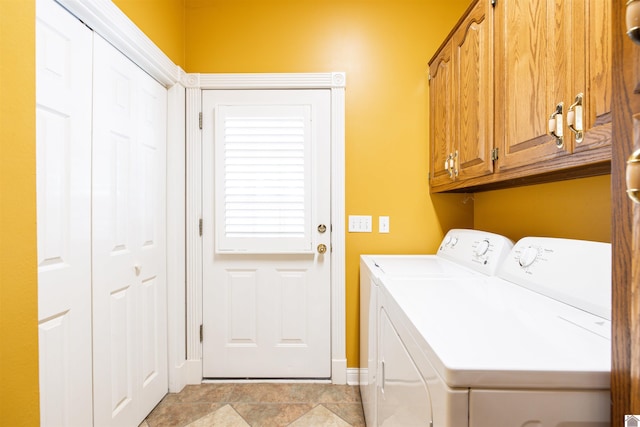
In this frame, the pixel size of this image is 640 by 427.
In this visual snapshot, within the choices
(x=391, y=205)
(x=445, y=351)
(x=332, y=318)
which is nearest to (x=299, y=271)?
(x=332, y=318)

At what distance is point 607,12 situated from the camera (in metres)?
0.71

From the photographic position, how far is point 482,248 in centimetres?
144

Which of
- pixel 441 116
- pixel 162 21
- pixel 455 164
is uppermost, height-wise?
pixel 162 21

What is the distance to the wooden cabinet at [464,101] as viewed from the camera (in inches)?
49.2

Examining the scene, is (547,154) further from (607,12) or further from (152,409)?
(152,409)

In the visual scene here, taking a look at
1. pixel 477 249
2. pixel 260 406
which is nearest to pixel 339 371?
pixel 260 406

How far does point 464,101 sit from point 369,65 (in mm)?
797

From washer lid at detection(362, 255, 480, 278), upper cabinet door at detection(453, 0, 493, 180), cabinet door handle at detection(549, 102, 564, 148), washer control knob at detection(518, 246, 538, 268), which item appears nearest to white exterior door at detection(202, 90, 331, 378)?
washer lid at detection(362, 255, 480, 278)

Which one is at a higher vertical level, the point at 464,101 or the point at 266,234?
the point at 464,101

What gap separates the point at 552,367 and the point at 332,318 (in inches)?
59.6

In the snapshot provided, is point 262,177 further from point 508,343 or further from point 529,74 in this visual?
point 508,343

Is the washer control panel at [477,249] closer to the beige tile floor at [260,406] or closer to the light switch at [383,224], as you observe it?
the light switch at [383,224]

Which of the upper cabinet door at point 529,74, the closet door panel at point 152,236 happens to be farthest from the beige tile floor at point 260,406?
the upper cabinet door at point 529,74

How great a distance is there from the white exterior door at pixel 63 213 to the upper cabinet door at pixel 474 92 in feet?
5.57
